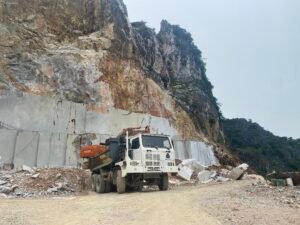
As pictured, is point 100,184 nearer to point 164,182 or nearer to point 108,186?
point 108,186

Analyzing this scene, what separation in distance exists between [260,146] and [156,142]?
203 ft

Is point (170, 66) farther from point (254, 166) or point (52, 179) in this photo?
point (52, 179)

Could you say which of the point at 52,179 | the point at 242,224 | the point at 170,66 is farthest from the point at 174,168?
the point at 170,66

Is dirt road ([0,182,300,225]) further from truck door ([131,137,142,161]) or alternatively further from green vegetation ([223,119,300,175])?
green vegetation ([223,119,300,175])

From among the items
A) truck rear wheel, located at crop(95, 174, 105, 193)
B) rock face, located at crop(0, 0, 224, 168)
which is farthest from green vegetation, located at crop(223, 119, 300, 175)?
truck rear wheel, located at crop(95, 174, 105, 193)

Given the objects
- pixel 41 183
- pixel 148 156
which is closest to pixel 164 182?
pixel 148 156

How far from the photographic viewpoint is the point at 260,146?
244ft

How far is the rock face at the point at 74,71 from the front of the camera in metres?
26.9

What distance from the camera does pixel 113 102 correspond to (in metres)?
32.9

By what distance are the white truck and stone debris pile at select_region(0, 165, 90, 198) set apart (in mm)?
1915

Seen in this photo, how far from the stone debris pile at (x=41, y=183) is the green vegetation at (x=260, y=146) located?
47.9 meters

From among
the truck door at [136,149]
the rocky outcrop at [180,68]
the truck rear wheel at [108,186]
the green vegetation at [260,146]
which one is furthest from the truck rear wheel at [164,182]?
the green vegetation at [260,146]

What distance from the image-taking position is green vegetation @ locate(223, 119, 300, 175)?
66250 millimetres

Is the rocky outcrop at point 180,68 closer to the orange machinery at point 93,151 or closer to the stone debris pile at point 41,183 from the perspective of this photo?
the orange machinery at point 93,151
